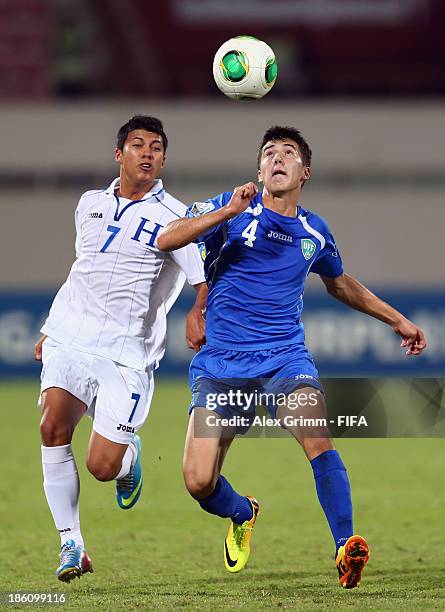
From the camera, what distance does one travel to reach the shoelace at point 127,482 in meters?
6.98

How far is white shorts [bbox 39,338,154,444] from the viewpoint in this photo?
6191 millimetres

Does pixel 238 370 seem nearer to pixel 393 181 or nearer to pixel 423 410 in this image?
pixel 423 410

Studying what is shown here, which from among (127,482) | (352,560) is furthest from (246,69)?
(352,560)

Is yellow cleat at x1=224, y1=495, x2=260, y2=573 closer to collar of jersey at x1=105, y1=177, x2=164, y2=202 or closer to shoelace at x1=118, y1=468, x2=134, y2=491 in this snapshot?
shoelace at x1=118, y1=468, x2=134, y2=491

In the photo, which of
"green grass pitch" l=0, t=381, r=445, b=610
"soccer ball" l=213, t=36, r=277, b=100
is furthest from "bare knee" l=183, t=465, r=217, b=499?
"soccer ball" l=213, t=36, r=277, b=100

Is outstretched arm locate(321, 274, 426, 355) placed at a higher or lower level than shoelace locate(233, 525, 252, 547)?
higher

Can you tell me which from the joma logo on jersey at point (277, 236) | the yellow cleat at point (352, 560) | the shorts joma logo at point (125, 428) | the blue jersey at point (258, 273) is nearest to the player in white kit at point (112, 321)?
the shorts joma logo at point (125, 428)

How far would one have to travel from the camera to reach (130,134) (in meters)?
6.39

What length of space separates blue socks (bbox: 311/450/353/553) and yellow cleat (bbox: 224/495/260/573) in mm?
831

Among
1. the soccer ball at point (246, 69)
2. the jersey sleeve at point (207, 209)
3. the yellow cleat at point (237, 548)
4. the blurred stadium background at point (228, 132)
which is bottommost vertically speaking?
the yellow cleat at point (237, 548)

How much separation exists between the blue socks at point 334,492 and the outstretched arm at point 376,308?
0.80 m

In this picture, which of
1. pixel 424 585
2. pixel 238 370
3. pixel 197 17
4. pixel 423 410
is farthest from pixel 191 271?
pixel 197 17

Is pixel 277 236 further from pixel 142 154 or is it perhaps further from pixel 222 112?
pixel 222 112

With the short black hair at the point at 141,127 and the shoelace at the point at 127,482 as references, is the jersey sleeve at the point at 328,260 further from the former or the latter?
the shoelace at the point at 127,482
